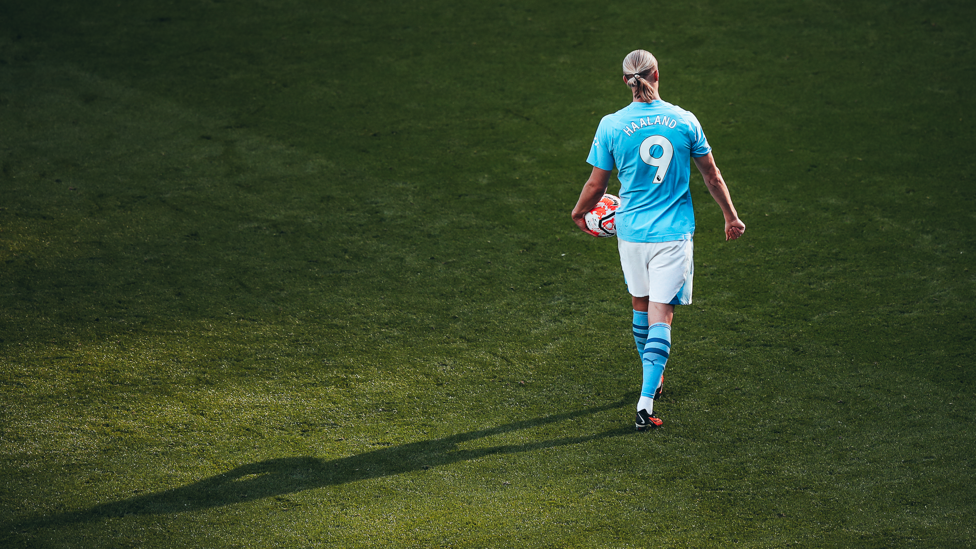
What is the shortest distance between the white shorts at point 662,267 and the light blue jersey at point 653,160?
0.04 m

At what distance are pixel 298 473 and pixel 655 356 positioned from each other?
176 centimetres

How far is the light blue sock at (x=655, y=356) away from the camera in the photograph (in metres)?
3.97

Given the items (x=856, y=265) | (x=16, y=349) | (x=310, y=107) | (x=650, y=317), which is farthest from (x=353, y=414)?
(x=310, y=107)

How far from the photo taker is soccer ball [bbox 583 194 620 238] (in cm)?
416

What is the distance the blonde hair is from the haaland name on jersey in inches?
4.2

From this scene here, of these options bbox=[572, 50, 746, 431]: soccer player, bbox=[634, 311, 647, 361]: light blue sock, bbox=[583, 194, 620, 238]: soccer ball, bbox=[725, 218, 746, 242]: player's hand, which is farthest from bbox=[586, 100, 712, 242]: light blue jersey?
bbox=[634, 311, 647, 361]: light blue sock

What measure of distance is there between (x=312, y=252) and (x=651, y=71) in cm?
292

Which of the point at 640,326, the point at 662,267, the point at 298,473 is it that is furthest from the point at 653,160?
the point at 298,473

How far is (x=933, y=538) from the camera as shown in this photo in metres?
3.28

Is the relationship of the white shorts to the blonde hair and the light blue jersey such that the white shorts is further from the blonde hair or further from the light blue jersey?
the blonde hair

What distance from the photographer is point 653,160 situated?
153 inches

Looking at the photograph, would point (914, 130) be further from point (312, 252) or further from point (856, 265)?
point (312, 252)

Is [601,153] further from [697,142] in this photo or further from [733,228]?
[733,228]

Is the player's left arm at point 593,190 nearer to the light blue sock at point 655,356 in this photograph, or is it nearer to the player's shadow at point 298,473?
the light blue sock at point 655,356
